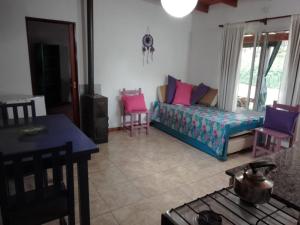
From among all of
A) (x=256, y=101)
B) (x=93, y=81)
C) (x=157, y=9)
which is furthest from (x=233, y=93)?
(x=93, y=81)

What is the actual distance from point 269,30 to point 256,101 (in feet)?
4.05

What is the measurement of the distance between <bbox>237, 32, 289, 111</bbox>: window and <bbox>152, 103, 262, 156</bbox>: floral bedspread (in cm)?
47

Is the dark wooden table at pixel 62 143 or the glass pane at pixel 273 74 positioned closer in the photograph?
the dark wooden table at pixel 62 143

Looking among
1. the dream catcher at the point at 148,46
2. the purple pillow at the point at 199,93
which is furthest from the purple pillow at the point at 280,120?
the dream catcher at the point at 148,46

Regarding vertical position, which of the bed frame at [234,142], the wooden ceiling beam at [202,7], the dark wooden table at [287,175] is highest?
the wooden ceiling beam at [202,7]

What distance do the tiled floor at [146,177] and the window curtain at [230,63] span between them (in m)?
1.17

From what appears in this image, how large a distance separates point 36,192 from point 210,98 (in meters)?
3.94

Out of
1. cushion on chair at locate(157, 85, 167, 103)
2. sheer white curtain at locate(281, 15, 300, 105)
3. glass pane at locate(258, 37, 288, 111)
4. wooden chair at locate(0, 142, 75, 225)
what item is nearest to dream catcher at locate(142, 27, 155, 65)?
cushion on chair at locate(157, 85, 167, 103)

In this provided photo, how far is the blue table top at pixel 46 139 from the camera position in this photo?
5.29 ft

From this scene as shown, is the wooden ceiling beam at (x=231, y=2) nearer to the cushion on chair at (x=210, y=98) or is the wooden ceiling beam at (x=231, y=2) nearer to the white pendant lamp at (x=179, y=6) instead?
the cushion on chair at (x=210, y=98)

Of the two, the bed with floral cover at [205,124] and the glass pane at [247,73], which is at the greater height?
the glass pane at [247,73]

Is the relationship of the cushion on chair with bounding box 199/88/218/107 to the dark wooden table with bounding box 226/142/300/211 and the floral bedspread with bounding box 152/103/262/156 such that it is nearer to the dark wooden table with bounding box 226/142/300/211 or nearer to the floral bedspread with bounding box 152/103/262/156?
the floral bedspread with bounding box 152/103/262/156

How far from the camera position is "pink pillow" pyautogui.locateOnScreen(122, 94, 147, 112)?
427 cm

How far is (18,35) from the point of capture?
333 centimetres
